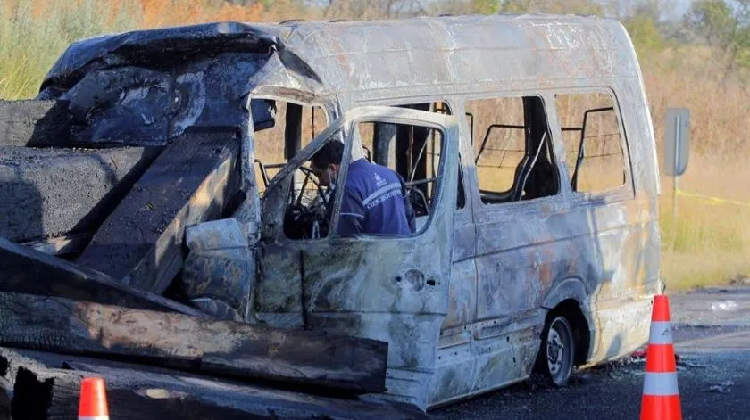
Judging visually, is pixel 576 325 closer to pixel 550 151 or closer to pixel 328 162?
pixel 550 151

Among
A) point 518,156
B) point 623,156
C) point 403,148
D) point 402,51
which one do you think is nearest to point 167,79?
point 402,51

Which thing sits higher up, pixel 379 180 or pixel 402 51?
pixel 402 51

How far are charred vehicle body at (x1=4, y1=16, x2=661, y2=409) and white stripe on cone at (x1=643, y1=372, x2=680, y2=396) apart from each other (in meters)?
1.19

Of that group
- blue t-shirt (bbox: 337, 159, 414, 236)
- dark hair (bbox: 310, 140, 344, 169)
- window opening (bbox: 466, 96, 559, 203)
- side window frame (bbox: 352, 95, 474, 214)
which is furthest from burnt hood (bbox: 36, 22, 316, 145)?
window opening (bbox: 466, 96, 559, 203)

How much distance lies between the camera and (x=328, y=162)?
7.31 m

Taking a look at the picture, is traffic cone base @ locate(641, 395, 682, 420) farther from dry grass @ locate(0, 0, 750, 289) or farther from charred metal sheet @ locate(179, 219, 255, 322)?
dry grass @ locate(0, 0, 750, 289)

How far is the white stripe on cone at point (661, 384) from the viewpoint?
609cm

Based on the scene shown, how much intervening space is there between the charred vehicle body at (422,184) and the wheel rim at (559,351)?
0.01m

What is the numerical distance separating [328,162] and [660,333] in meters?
1.96

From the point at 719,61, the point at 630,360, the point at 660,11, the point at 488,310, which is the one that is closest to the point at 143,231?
the point at 488,310

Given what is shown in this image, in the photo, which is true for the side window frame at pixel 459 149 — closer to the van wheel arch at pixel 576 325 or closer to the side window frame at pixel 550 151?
the side window frame at pixel 550 151

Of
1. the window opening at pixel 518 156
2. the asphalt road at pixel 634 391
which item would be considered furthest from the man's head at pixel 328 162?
the window opening at pixel 518 156

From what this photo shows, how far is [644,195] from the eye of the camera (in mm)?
9750

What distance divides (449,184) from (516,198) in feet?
Answer: 6.25
